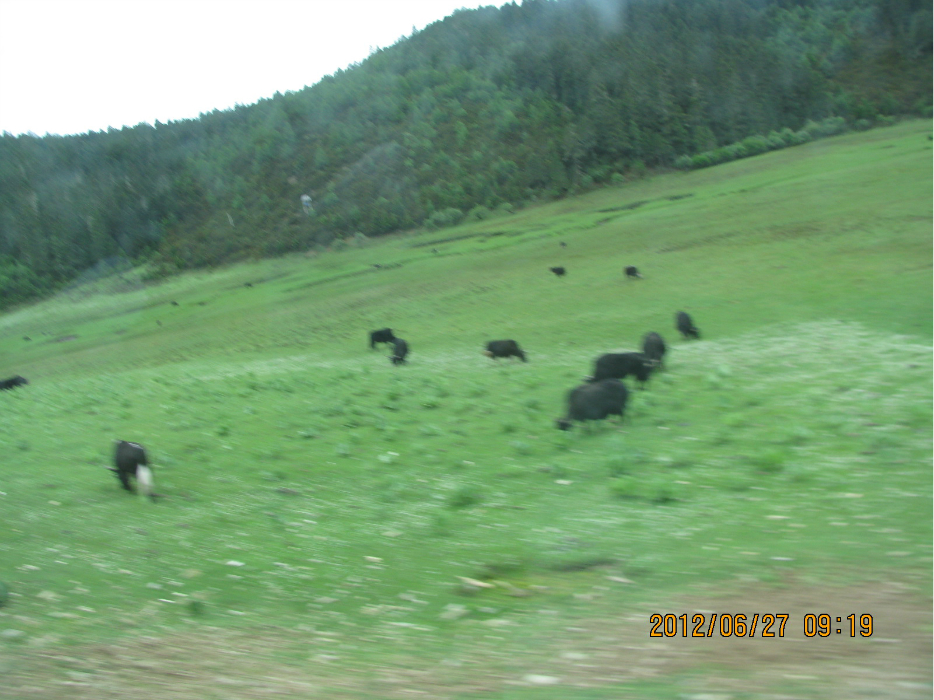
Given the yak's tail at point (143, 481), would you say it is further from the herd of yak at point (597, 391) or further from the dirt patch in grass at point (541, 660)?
the dirt patch in grass at point (541, 660)

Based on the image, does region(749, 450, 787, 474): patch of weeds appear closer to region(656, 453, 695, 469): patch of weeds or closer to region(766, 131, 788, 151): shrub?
region(656, 453, 695, 469): patch of weeds

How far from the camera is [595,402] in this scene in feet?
42.0

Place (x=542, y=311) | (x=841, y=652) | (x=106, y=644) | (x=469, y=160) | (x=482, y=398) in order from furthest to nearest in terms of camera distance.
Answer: (x=469, y=160), (x=542, y=311), (x=482, y=398), (x=106, y=644), (x=841, y=652)

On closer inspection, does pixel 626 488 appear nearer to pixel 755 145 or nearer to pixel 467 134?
pixel 755 145

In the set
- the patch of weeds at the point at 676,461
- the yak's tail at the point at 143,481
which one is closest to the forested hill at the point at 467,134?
the yak's tail at the point at 143,481

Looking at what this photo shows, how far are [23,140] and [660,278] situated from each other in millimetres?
68495

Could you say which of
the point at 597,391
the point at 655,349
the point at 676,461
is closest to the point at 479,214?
the point at 655,349

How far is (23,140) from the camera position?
249 feet

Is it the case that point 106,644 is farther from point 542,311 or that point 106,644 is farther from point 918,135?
point 918,135

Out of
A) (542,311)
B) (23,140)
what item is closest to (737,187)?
(542,311)

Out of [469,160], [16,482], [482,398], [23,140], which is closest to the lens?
[16,482]

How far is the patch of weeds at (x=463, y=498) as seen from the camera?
931 centimetres

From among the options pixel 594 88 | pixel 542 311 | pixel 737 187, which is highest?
pixel 594 88

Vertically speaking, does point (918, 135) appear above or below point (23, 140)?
below
